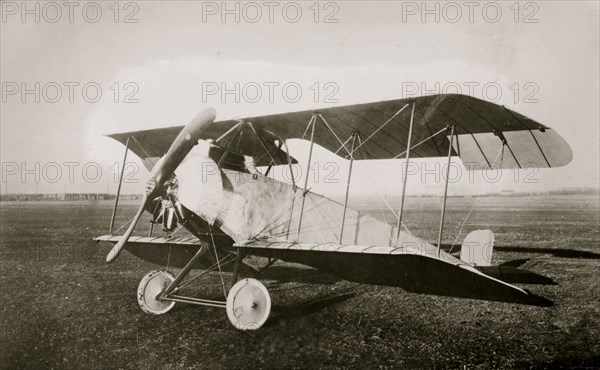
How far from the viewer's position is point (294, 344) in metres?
5.16

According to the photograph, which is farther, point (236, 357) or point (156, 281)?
point (156, 281)

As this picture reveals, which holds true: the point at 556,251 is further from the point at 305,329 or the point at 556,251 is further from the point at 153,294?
the point at 153,294

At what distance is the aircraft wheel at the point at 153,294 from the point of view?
6473 mm

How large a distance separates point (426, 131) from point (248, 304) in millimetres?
3983

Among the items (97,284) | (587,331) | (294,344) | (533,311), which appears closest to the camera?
(294,344)

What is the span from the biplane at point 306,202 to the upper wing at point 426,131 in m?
0.02

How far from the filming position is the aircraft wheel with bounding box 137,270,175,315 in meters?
6.47

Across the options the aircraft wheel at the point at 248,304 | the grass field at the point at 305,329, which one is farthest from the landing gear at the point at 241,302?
the grass field at the point at 305,329

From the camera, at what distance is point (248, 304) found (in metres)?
5.81

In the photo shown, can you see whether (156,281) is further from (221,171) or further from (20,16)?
(20,16)

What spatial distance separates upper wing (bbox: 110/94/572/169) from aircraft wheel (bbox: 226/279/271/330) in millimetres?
2482

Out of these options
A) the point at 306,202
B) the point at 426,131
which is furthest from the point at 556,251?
the point at 306,202

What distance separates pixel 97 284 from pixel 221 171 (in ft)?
15.4

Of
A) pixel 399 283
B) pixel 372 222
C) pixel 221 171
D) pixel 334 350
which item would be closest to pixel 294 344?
pixel 334 350
